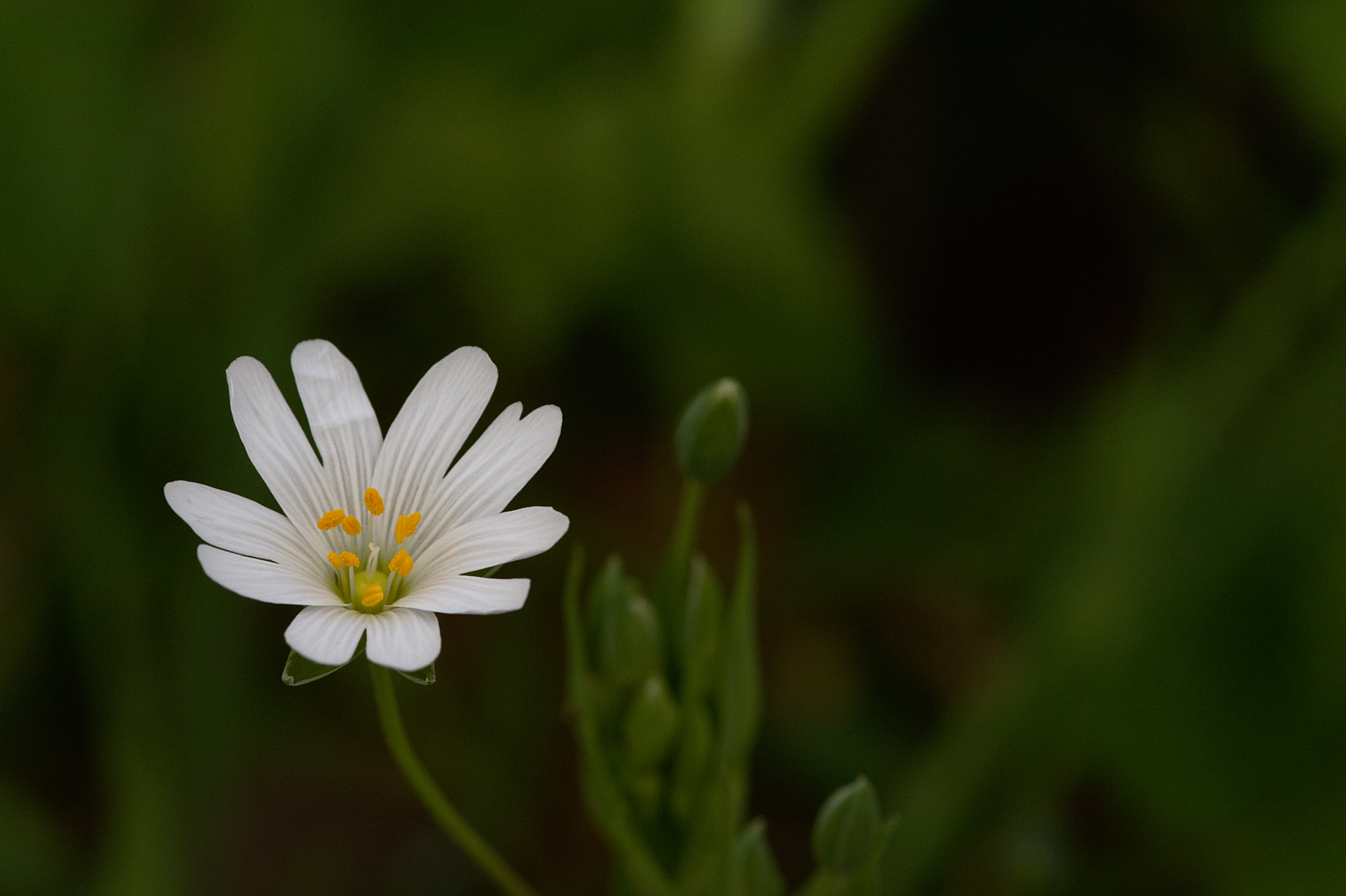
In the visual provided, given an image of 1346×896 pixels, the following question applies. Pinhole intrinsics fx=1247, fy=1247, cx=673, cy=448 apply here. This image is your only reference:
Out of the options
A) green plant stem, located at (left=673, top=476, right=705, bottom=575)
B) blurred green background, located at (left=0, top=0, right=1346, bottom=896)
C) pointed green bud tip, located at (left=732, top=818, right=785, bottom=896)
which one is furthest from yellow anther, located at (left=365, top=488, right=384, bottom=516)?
blurred green background, located at (left=0, top=0, right=1346, bottom=896)

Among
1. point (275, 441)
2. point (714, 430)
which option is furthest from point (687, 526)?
point (275, 441)

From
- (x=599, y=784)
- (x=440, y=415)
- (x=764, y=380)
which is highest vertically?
(x=440, y=415)

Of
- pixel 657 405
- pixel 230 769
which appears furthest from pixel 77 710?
pixel 657 405

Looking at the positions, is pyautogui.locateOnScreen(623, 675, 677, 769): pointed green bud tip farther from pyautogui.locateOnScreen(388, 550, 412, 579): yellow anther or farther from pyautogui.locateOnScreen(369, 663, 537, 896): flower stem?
pyautogui.locateOnScreen(388, 550, 412, 579): yellow anther

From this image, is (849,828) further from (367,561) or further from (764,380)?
(764,380)

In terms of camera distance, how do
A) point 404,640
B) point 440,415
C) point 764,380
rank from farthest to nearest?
point 764,380
point 440,415
point 404,640

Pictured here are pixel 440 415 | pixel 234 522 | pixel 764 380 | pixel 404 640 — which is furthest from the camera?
Answer: pixel 764 380

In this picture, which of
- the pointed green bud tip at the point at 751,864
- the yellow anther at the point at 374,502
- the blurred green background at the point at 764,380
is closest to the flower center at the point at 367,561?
the yellow anther at the point at 374,502
